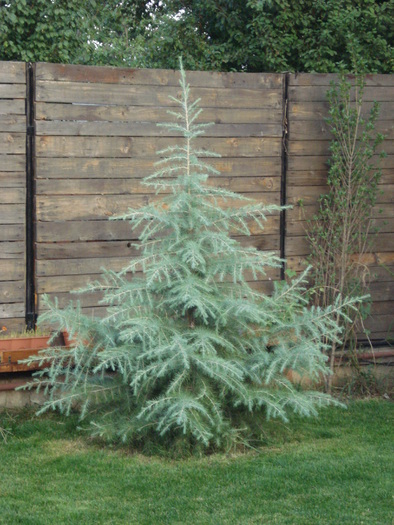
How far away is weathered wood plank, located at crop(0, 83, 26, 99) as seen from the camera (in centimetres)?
629

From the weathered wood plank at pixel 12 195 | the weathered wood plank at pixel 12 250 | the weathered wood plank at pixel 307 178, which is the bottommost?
the weathered wood plank at pixel 12 250

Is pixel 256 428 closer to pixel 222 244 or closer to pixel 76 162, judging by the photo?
pixel 222 244

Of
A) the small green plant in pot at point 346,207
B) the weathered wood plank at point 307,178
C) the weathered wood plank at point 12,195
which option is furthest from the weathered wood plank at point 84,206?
the small green plant in pot at point 346,207

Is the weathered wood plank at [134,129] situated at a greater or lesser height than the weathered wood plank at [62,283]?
greater

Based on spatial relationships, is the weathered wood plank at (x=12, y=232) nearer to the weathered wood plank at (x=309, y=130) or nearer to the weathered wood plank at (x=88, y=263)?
the weathered wood plank at (x=88, y=263)

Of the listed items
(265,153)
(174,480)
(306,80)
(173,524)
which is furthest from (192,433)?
(306,80)

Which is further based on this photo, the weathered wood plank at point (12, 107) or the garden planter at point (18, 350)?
the weathered wood plank at point (12, 107)

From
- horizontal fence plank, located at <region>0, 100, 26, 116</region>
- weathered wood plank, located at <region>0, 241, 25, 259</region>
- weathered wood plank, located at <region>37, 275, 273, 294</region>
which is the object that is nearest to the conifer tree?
weathered wood plank, located at <region>37, 275, 273, 294</region>

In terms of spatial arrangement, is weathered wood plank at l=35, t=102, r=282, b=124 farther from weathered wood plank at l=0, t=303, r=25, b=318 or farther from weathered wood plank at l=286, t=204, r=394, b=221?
weathered wood plank at l=0, t=303, r=25, b=318

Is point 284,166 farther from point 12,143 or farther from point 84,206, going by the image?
point 12,143

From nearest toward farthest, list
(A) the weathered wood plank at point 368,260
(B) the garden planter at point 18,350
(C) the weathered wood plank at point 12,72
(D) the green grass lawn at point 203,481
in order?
(D) the green grass lawn at point 203,481
(B) the garden planter at point 18,350
(C) the weathered wood plank at point 12,72
(A) the weathered wood plank at point 368,260

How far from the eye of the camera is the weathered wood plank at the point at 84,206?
6426 millimetres

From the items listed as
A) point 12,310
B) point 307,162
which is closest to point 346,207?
point 307,162

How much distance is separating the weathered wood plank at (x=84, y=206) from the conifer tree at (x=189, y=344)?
113 centimetres
